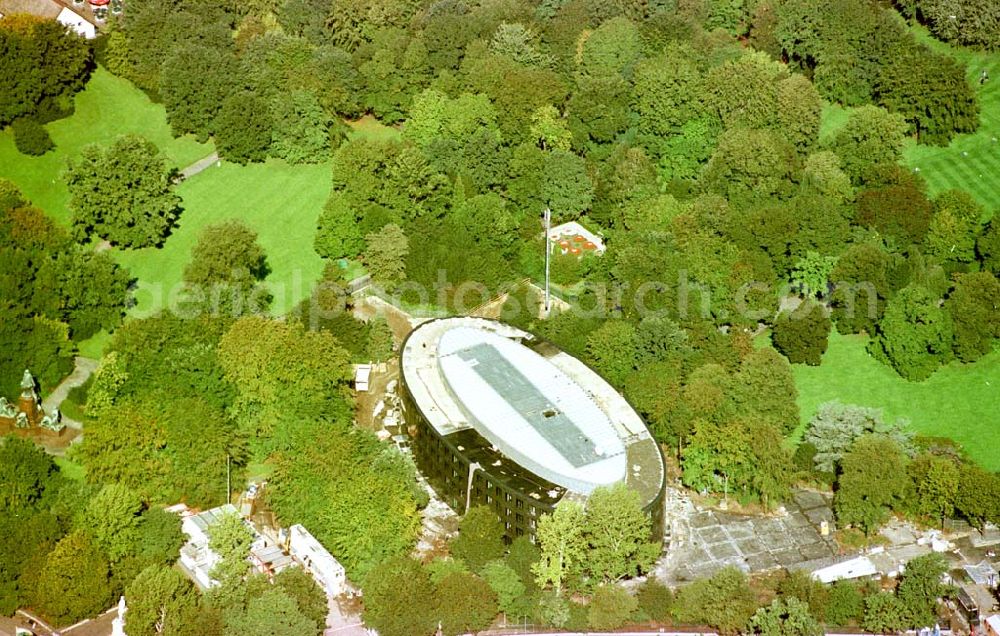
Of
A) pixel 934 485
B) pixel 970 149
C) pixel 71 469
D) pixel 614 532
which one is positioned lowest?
pixel 71 469

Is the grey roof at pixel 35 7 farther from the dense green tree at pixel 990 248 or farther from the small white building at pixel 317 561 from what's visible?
the dense green tree at pixel 990 248

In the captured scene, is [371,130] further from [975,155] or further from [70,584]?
[70,584]

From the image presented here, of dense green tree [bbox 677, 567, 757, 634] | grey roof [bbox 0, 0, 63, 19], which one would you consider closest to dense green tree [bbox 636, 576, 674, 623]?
dense green tree [bbox 677, 567, 757, 634]

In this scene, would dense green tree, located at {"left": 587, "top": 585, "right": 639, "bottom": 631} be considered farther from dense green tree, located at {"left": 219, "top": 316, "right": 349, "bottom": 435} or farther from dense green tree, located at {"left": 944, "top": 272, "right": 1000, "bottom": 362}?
dense green tree, located at {"left": 944, "top": 272, "right": 1000, "bottom": 362}

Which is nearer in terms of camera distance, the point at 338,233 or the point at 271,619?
the point at 271,619

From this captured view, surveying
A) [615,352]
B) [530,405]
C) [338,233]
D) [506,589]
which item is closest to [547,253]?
[615,352]

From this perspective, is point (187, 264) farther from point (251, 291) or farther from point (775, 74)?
point (775, 74)

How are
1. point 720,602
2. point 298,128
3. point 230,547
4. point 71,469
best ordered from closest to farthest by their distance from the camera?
point 720,602 → point 230,547 → point 71,469 → point 298,128
